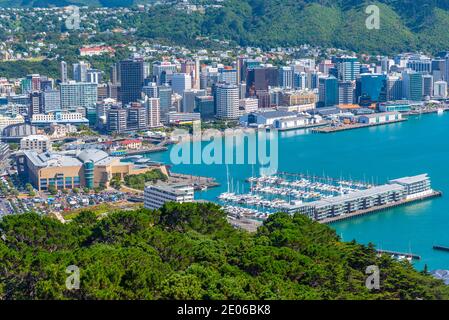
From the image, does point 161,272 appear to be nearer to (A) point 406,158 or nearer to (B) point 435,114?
(A) point 406,158

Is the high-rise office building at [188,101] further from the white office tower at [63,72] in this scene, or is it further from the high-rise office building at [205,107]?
the white office tower at [63,72]

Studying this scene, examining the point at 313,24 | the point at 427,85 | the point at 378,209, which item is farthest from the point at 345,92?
the point at 378,209

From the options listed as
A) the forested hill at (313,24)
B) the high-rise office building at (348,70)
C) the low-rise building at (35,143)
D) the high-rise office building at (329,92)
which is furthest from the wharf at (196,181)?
the forested hill at (313,24)

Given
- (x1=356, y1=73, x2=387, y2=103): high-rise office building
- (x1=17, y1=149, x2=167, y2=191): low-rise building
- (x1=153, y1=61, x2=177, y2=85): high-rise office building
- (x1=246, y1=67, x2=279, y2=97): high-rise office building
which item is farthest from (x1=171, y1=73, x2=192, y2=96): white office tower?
(x1=17, y1=149, x2=167, y2=191): low-rise building

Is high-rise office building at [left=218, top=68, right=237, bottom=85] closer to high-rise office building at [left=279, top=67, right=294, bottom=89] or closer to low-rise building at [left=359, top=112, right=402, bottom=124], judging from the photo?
high-rise office building at [left=279, top=67, right=294, bottom=89]

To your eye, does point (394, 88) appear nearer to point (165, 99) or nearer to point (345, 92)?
point (345, 92)
